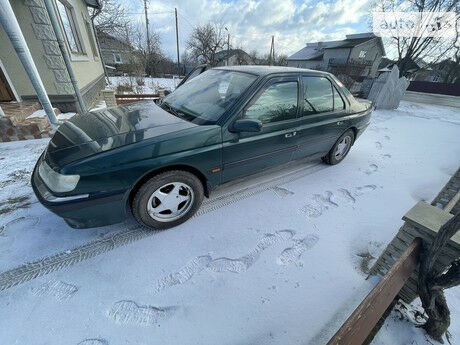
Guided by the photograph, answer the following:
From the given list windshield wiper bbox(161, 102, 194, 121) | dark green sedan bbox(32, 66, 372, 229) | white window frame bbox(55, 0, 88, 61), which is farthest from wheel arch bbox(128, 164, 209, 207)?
white window frame bbox(55, 0, 88, 61)

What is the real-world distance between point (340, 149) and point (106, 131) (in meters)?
3.66

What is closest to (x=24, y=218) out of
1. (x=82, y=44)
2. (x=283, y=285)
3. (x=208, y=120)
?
(x=208, y=120)

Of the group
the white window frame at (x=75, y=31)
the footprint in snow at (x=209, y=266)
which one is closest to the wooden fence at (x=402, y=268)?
the footprint in snow at (x=209, y=266)

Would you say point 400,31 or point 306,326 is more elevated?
point 400,31

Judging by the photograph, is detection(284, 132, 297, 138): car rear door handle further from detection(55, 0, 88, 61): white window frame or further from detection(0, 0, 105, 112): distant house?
detection(55, 0, 88, 61): white window frame

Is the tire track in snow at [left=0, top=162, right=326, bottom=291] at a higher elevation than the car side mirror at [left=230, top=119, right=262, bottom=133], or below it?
below

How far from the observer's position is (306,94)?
2787 millimetres

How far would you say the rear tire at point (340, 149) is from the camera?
369 centimetres

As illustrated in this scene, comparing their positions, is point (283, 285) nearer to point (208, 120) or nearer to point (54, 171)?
point (208, 120)

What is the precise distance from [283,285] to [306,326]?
32 centimetres

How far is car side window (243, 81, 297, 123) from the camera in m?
2.34

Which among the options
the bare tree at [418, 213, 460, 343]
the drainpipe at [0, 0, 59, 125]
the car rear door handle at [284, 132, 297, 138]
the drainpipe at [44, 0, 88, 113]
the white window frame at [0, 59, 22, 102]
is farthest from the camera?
the white window frame at [0, 59, 22, 102]

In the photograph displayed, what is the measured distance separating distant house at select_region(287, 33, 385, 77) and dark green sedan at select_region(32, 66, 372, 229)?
1239 inches

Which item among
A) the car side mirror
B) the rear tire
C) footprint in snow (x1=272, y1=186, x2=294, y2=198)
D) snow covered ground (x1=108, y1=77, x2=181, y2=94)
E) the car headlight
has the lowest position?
snow covered ground (x1=108, y1=77, x2=181, y2=94)
